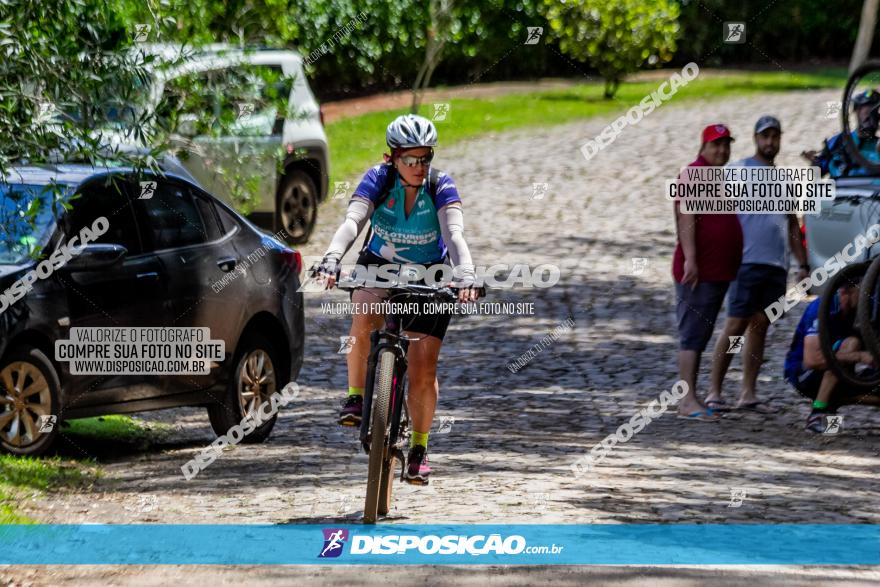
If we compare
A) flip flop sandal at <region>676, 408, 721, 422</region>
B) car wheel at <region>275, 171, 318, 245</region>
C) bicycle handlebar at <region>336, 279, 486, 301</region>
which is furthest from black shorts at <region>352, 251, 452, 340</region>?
car wheel at <region>275, 171, 318, 245</region>

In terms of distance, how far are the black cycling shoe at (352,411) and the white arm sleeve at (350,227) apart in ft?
2.57

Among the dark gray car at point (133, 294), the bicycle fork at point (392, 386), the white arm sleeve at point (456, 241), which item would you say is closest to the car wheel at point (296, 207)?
the dark gray car at point (133, 294)

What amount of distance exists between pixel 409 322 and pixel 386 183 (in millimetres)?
749

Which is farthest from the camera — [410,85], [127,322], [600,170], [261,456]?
[410,85]

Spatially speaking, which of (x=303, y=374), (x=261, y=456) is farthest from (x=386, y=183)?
(x=303, y=374)

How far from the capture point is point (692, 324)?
38.5 ft

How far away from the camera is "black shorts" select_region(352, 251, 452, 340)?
8.08 metres

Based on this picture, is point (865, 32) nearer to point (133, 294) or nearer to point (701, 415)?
point (701, 415)

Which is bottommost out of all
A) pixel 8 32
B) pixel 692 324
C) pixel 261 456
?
pixel 261 456

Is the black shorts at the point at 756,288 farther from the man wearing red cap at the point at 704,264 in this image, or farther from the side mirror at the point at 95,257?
the side mirror at the point at 95,257

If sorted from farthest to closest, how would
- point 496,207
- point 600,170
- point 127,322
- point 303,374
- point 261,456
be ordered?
point 600,170, point 496,207, point 303,374, point 261,456, point 127,322

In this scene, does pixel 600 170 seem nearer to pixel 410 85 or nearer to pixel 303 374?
pixel 410 85

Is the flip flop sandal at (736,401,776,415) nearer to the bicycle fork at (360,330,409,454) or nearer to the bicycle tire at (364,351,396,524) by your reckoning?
the bicycle fork at (360,330,409,454)

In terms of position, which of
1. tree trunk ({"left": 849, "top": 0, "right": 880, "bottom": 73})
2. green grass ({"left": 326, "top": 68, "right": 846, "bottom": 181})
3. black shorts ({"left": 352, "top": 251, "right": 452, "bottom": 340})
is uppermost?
tree trunk ({"left": 849, "top": 0, "right": 880, "bottom": 73})
